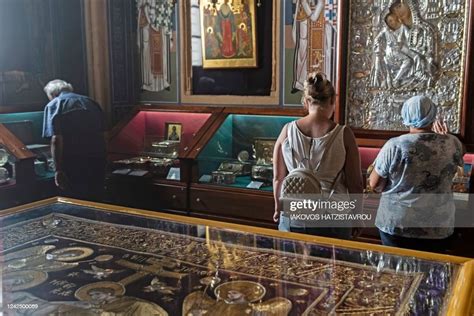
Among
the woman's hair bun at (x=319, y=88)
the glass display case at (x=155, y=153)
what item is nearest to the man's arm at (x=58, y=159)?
the glass display case at (x=155, y=153)

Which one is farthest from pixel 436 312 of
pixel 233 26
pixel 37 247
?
pixel 233 26

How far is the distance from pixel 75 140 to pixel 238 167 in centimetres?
153

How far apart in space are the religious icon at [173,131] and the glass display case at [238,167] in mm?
662

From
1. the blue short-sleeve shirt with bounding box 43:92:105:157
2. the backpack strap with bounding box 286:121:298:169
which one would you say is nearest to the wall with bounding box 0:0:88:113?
the blue short-sleeve shirt with bounding box 43:92:105:157

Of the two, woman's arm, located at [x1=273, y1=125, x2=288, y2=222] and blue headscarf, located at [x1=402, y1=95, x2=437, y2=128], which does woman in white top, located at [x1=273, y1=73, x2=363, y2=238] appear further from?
blue headscarf, located at [x1=402, y1=95, x2=437, y2=128]

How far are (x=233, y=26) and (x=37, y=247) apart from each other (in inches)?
146

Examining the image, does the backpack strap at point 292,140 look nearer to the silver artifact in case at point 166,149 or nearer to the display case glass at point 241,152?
the display case glass at point 241,152

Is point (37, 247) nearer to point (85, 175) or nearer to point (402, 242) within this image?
point (402, 242)

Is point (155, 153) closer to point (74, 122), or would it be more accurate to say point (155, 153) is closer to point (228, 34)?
point (74, 122)

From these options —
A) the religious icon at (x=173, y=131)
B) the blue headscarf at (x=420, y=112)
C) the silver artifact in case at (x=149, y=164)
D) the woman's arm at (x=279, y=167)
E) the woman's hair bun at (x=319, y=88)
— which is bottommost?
the silver artifact in case at (x=149, y=164)

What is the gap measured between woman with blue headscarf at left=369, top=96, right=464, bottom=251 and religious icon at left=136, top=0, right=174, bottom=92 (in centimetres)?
369

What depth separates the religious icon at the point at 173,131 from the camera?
5.84 m

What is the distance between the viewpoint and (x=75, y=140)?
479cm

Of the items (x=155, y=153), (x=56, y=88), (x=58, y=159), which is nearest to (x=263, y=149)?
(x=155, y=153)
